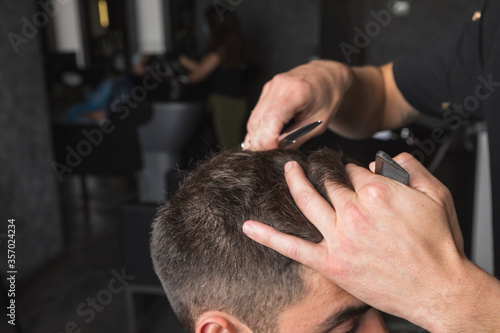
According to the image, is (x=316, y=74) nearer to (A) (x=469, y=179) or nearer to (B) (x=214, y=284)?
(B) (x=214, y=284)

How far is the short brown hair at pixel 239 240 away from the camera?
698 millimetres

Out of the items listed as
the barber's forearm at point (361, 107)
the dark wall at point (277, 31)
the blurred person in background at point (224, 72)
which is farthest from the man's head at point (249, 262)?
the dark wall at point (277, 31)

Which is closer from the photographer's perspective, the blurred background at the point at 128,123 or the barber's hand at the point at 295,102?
the barber's hand at the point at 295,102

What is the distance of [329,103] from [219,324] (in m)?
0.50

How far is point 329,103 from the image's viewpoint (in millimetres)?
948

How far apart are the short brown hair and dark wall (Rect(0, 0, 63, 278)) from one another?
1869 millimetres

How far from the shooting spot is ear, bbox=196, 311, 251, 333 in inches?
27.7

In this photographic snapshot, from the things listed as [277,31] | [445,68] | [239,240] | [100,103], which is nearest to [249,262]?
[239,240]

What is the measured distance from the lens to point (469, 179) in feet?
8.82

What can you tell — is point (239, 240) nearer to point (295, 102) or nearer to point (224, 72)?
point (295, 102)

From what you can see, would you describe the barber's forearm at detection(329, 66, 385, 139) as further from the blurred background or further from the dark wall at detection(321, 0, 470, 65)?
the dark wall at detection(321, 0, 470, 65)

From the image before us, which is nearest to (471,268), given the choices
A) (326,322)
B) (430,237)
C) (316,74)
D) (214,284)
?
(430,237)

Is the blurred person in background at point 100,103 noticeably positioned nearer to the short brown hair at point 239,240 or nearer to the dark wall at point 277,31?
the dark wall at point 277,31

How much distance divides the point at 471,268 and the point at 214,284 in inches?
14.5
